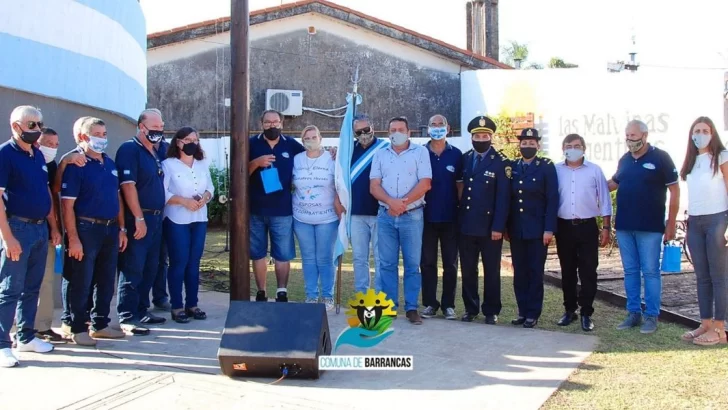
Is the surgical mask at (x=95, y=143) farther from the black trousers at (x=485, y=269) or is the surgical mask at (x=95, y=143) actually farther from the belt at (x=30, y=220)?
the black trousers at (x=485, y=269)

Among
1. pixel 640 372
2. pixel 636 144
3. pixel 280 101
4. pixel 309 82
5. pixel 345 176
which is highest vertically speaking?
pixel 309 82

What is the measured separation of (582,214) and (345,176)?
2342 mm

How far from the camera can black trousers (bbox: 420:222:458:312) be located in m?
7.11

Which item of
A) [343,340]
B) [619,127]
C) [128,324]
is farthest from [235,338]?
[619,127]

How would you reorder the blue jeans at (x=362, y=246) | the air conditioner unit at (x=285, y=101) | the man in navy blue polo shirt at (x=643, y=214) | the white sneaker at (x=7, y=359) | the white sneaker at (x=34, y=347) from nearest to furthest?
the white sneaker at (x=7, y=359), the white sneaker at (x=34, y=347), the man in navy blue polo shirt at (x=643, y=214), the blue jeans at (x=362, y=246), the air conditioner unit at (x=285, y=101)

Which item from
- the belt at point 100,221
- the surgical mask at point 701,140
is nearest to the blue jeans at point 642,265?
the surgical mask at point 701,140

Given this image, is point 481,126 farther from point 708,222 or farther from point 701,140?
point 708,222

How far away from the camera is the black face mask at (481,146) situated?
22.7 ft

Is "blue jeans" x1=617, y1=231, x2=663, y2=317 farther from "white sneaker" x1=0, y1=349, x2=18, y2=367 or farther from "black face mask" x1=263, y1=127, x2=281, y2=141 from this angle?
"white sneaker" x1=0, y1=349, x2=18, y2=367

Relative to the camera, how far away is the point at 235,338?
16.4 feet

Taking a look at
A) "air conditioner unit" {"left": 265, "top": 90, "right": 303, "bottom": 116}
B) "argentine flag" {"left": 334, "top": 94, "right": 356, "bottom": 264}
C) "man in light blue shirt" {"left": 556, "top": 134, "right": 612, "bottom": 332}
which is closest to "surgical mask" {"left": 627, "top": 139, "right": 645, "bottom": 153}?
"man in light blue shirt" {"left": 556, "top": 134, "right": 612, "bottom": 332}

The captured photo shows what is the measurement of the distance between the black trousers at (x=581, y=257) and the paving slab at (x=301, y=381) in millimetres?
603

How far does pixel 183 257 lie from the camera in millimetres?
6789

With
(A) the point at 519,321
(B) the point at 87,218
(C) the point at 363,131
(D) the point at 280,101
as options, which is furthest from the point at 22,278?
(D) the point at 280,101
